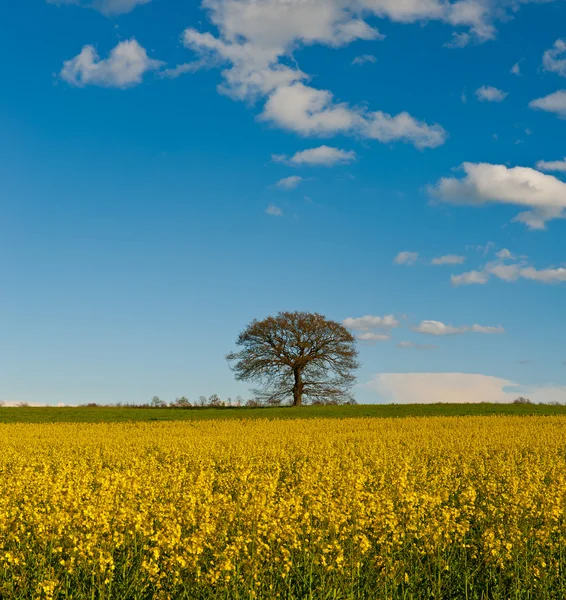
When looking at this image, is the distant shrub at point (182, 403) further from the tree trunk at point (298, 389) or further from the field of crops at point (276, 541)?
the field of crops at point (276, 541)

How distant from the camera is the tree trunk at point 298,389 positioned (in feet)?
191

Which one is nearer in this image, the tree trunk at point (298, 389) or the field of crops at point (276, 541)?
the field of crops at point (276, 541)

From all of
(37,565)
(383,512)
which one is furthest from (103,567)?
(383,512)

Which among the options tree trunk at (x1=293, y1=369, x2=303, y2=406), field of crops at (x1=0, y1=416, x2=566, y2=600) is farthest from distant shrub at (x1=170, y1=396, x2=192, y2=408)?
field of crops at (x1=0, y1=416, x2=566, y2=600)

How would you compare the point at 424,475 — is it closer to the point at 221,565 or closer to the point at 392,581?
the point at 392,581

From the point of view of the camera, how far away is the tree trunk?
5822cm

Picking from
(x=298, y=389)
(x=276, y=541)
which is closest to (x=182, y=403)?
(x=298, y=389)

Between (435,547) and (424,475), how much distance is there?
5760 millimetres

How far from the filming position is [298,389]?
5872cm

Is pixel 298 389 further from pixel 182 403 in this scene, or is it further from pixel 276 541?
pixel 276 541

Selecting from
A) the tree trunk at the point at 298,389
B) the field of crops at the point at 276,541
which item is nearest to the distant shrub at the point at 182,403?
the tree trunk at the point at 298,389

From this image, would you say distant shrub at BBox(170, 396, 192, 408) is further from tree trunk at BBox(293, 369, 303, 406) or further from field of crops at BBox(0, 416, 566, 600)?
field of crops at BBox(0, 416, 566, 600)

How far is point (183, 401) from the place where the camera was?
61.4 metres

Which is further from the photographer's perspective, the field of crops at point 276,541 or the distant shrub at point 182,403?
the distant shrub at point 182,403
